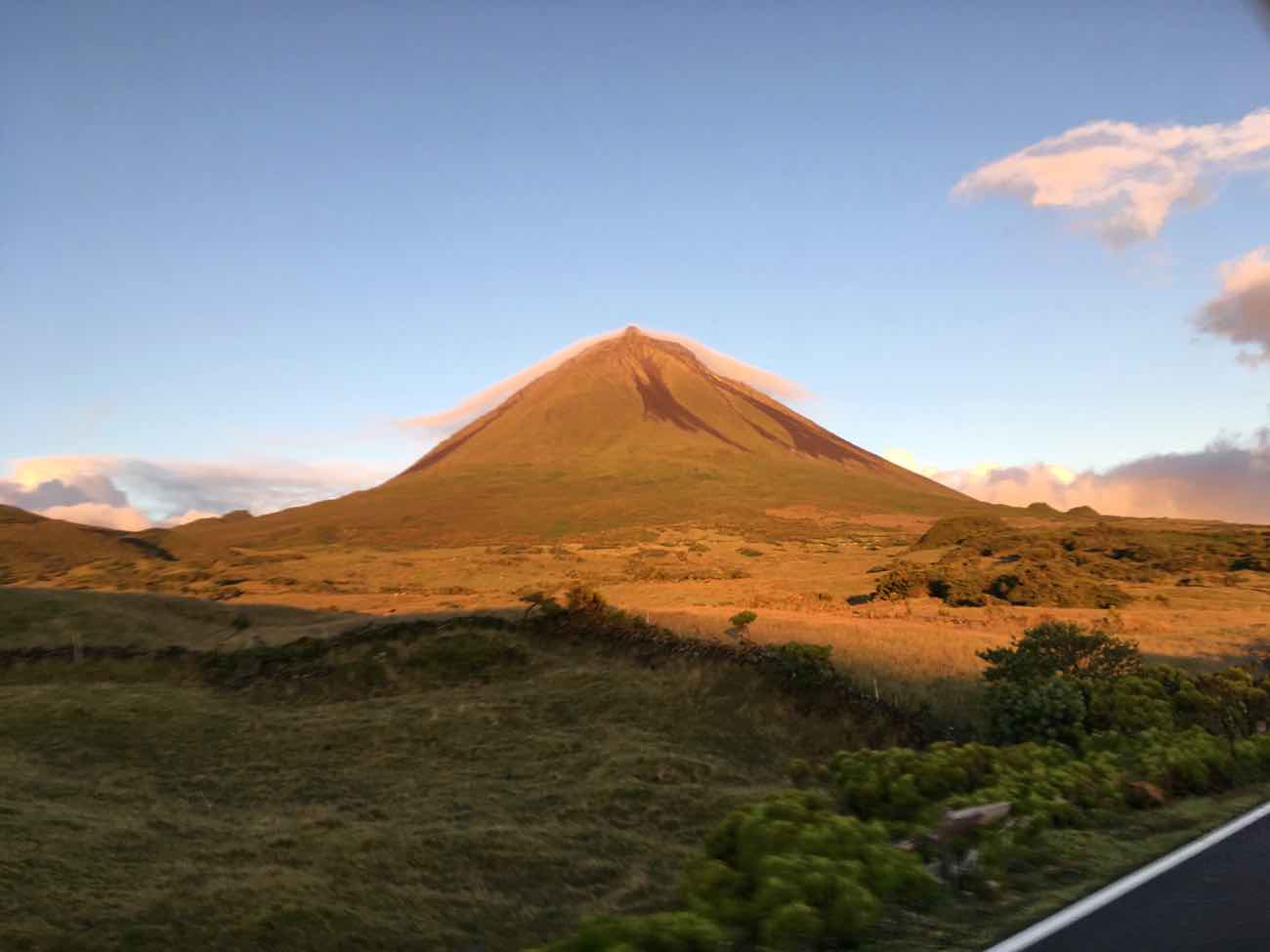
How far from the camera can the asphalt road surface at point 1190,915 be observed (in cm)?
578

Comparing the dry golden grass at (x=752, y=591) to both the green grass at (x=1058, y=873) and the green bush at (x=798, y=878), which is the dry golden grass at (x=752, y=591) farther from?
the green bush at (x=798, y=878)

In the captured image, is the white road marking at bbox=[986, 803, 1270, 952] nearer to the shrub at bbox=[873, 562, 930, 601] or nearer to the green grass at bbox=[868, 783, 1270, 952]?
the green grass at bbox=[868, 783, 1270, 952]

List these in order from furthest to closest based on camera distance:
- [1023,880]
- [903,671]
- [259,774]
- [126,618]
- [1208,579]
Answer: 1. [1208,579]
2. [126,618]
3. [903,671]
4. [259,774]
5. [1023,880]

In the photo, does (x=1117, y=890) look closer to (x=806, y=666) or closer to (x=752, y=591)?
(x=806, y=666)

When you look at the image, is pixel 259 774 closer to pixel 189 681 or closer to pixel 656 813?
pixel 656 813

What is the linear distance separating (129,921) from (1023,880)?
6.70 m

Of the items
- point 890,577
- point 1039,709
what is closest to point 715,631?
point 1039,709

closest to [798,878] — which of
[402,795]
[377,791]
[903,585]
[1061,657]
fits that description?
[402,795]

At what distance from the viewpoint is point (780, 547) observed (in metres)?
102

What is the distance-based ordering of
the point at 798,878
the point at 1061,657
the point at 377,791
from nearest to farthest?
1. the point at 798,878
2. the point at 377,791
3. the point at 1061,657

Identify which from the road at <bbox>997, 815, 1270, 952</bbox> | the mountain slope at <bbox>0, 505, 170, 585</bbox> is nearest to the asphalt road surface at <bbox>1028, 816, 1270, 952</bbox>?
the road at <bbox>997, 815, 1270, 952</bbox>

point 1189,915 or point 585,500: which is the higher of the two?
point 585,500

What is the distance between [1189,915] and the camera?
632cm

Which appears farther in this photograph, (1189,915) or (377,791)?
(377,791)
